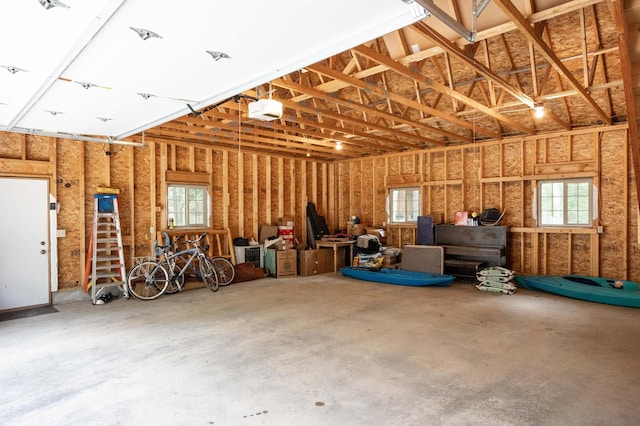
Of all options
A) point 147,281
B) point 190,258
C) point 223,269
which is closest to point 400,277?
point 223,269

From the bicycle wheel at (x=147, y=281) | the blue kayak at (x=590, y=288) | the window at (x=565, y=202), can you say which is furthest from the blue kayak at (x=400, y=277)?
the bicycle wheel at (x=147, y=281)

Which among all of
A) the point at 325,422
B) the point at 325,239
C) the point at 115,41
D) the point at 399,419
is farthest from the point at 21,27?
the point at 325,239

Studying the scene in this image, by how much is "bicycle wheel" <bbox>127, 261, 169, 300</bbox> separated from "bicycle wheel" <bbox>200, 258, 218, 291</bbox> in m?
0.71

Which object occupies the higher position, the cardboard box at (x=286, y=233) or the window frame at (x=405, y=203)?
the window frame at (x=405, y=203)

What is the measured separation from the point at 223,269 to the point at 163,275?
127cm

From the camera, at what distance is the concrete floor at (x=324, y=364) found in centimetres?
287

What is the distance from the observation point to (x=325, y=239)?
399 inches

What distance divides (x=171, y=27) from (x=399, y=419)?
3.06 meters

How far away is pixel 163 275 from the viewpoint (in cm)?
737

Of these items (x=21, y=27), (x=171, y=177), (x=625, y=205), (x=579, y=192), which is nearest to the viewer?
(x=21, y=27)

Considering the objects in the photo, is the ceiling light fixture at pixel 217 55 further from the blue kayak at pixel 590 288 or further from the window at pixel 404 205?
the window at pixel 404 205

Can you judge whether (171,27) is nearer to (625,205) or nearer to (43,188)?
(43,188)

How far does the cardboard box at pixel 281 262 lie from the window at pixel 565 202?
5.63 meters

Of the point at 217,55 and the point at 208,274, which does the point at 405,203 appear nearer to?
the point at 208,274
